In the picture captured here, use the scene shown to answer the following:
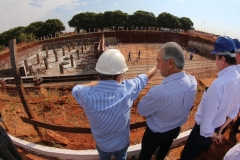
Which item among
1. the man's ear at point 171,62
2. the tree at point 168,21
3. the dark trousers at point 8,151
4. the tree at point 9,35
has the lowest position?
the dark trousers at point 8,151

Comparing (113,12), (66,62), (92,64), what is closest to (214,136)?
(92,64)

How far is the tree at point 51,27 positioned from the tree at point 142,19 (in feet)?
58.2

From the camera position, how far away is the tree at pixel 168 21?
1742 inches

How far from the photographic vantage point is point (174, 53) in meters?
1.73

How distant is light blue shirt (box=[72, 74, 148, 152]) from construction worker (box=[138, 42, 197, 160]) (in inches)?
8.4

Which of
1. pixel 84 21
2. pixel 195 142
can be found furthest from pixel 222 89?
pixel 84 21

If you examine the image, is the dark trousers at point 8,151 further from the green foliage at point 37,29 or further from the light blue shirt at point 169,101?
the green foliage at point 37,29

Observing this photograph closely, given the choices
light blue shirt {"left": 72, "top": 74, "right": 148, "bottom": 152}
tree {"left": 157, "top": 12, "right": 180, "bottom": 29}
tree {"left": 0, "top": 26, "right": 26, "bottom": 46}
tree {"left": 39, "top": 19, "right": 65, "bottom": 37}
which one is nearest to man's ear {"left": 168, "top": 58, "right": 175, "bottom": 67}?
light blue shirt {"left": 72, "top": 74, "right": 148, "bottom": 152}

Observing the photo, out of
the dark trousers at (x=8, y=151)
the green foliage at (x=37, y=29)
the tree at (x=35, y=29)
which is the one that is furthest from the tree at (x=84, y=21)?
the dark trousers at (x=8, y=151)

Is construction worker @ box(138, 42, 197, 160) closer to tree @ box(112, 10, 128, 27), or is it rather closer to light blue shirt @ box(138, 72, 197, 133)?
light blue shirt @ box(138, 72, 197, 133)

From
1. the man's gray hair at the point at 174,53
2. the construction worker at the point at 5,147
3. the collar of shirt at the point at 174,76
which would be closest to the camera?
the man's gray hair at the point at 174,53

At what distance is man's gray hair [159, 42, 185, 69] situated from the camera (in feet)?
5.64

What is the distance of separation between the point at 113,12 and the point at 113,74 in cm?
4513

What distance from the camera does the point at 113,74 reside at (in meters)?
1.63
